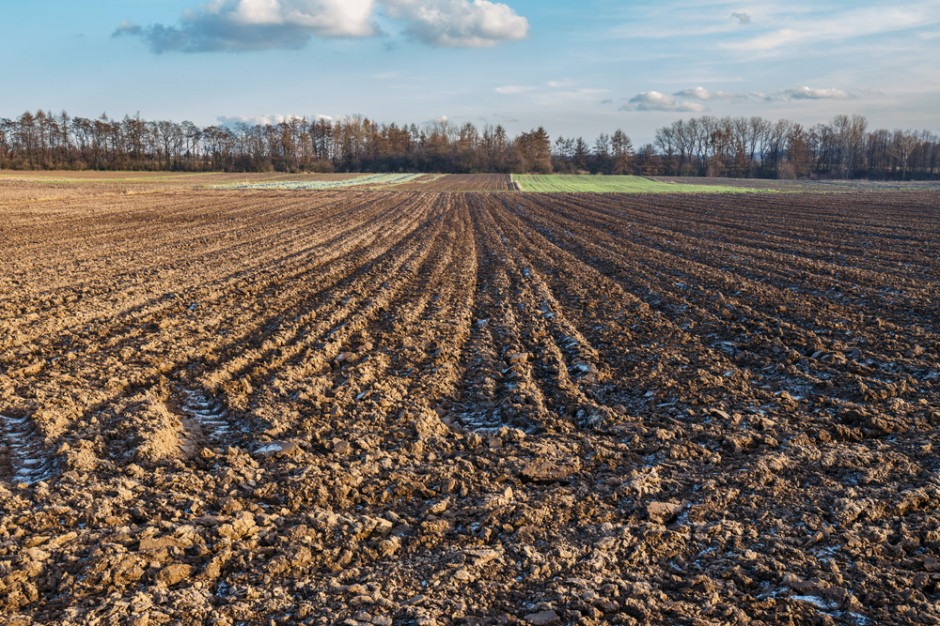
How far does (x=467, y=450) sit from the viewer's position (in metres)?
5.02

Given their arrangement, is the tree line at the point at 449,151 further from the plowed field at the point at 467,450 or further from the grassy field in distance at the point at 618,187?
the plowed field at the point at 467,450

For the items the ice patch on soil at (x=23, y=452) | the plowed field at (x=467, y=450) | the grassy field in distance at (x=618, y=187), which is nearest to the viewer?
the plowed field at (x=467, y=450)

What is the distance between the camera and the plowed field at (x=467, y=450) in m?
3.19

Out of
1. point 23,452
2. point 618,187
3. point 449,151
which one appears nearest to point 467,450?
point 23,452

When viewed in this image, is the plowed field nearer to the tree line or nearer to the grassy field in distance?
the grassy field in distance

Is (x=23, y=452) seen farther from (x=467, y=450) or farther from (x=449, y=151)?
(x=449, y=151)

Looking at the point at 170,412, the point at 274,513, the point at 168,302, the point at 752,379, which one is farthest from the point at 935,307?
the point at 168,302

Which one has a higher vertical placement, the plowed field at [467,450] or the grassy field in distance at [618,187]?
the grassy field in distance at [618,187]

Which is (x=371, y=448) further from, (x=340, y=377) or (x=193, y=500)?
(x=340, y=377)

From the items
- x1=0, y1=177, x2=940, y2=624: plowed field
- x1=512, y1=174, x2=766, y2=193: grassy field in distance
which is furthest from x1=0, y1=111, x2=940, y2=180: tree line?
x1=0, y1=177, x2=940, y2=624: plowed field

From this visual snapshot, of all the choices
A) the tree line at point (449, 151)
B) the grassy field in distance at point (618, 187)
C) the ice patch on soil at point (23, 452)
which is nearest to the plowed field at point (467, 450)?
the ice patch on soil at point (23, 452)

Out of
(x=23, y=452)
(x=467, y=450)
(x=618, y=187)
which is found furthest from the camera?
(x=618, y=187)

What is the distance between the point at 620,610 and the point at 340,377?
4298 millimetres

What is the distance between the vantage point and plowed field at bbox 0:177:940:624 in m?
3.19
